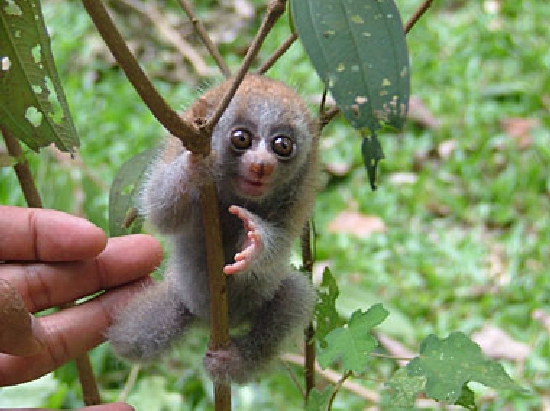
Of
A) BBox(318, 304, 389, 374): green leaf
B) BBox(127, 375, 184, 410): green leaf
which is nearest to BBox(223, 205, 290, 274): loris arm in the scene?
BBox(318, 304, 389, 374): green leaf

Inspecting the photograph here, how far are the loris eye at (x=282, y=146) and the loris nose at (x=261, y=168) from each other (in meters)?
0.11

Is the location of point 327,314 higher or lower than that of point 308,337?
higher

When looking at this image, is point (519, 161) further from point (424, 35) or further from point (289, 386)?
point (289, 386)

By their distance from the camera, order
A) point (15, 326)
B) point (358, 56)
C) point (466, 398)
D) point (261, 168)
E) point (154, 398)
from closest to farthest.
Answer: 1. point (358, 56)
2. point (15, 326)
3. point (466, 398)
4. point (261, 168)
5. point (154, 398)

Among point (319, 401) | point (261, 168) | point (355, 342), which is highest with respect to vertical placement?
point (261, 168)

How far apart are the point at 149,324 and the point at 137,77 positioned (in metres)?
1.05

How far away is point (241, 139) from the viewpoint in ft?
6.07

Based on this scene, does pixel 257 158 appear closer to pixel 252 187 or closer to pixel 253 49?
pixel 252 187

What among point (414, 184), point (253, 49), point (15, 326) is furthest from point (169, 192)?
point (414, 184)

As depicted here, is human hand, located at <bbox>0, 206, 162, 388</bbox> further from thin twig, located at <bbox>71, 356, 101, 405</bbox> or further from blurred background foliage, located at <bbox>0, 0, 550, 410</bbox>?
blurred background foliage, located at <bbox>0, 0, 550, 410</bbox>

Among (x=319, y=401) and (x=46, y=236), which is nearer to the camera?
(x=319, y=401)

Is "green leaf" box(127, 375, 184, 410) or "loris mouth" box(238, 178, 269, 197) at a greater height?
"loris mouth" box(238, 178, 269, 197)

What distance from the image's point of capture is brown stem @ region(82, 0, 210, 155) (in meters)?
1.06

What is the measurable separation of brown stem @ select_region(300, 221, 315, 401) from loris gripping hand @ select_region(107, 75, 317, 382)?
0.03 meters
